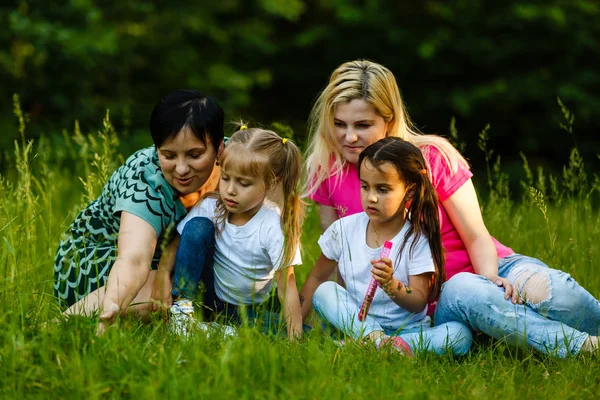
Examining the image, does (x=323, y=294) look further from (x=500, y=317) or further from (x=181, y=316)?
(x=500, y=317)

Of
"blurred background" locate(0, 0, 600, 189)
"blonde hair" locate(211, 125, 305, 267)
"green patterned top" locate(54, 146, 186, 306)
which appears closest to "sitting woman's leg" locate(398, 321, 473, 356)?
"blonde hair" locate(211, 125, 305, 267)

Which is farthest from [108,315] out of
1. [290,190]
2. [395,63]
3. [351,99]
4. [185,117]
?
[395,63]

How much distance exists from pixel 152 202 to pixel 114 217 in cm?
24

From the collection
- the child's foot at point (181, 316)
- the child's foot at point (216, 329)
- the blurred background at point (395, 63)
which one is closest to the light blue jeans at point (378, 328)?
the child's foot at point (216, 329)

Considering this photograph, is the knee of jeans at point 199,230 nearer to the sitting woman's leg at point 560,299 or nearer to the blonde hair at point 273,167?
the blonde hair at point 273,167

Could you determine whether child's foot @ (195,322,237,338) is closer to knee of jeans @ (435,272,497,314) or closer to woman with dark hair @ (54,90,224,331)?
woman with dark hair @ (54,90,224,331)

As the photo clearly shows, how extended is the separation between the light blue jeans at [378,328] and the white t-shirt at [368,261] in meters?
0.04

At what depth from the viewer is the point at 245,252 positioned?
3.20m

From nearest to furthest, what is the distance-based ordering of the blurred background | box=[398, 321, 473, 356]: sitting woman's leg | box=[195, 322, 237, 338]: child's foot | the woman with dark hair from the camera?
1. box=[195, 322, 237, 338]: child's foot
2. box=[398, 321, 473, 356]: sitting woman's leg
3. the woman with dark hair
4. the blurred background

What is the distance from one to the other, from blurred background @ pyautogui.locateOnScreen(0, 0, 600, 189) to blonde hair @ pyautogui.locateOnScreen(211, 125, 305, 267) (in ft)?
17.1

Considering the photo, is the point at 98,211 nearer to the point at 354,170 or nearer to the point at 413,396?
the point at 354,170

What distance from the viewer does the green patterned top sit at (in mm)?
3141

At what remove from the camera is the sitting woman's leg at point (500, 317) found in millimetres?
2930

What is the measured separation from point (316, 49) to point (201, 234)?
842cm
